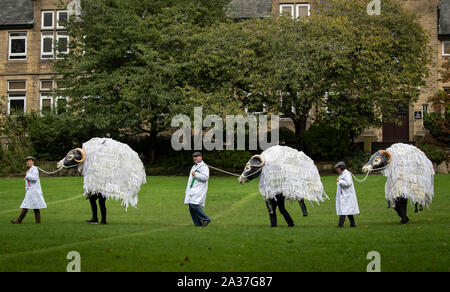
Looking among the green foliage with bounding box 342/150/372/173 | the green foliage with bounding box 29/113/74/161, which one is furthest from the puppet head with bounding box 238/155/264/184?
the green foliage with bounding box 29/113/74/161

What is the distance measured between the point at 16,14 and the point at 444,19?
3060cm

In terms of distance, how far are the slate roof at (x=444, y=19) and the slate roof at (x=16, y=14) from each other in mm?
28600

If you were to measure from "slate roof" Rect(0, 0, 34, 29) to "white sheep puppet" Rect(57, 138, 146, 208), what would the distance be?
104 ft

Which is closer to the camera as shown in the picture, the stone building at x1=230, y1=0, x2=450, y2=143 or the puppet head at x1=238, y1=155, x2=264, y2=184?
the puppet head at x1=238, y1=155, x2=264, y2=184

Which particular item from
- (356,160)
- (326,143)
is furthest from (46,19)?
(356,160)

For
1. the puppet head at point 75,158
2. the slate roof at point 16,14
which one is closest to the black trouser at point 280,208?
the puppet head at point 75,158

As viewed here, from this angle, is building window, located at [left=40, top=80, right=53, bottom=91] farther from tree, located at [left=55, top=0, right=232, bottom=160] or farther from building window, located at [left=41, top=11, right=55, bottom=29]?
tree, located at [left=55, top=0, right=232, bottom=160]

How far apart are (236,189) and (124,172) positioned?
35.4 feet

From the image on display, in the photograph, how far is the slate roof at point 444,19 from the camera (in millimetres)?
41781

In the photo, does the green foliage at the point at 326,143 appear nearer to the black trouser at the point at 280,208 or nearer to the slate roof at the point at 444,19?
the slate roof at the point at 444,19

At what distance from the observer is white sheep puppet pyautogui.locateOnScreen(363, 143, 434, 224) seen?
16.2 meters

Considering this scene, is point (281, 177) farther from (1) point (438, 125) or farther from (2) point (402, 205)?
(1) point (438, 125)

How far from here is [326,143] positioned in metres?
34.3

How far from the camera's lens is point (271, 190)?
15.7 meters
